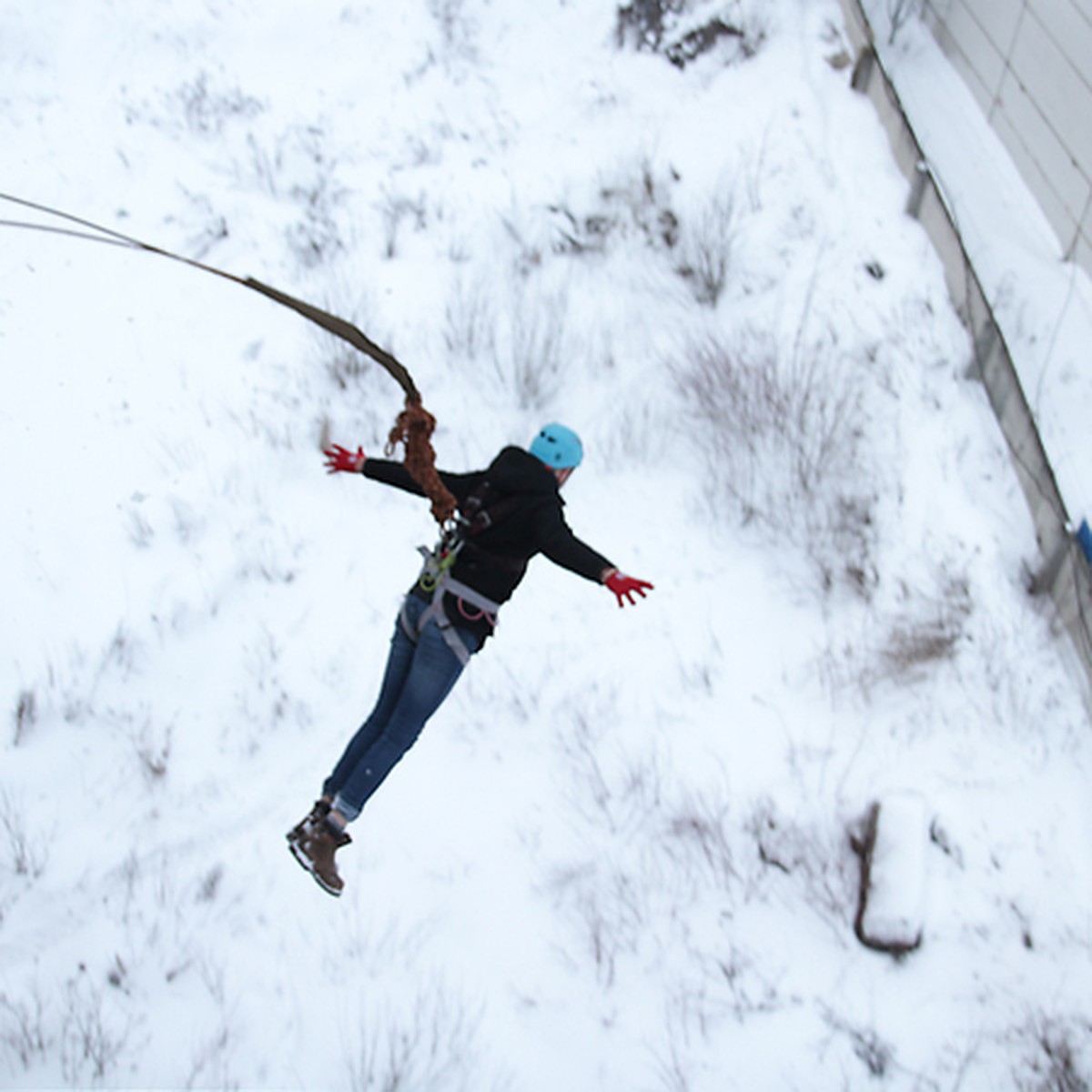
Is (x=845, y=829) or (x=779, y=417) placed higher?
(x=779, y=417)

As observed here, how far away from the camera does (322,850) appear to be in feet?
11.4

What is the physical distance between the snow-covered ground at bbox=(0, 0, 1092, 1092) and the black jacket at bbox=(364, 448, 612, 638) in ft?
5.29

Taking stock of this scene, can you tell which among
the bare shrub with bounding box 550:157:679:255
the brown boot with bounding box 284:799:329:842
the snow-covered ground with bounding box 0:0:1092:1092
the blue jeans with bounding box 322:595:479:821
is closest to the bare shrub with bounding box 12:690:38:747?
the snow-covered ground with bounding box 0:0:1092:1092

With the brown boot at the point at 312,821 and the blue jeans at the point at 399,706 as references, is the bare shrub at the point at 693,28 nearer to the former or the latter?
the blue jeans at the point at 399,706

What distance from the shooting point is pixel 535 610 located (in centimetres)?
521

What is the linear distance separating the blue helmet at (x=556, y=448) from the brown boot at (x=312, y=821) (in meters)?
1.49

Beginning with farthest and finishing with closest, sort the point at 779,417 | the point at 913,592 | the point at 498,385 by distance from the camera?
1. the point at 498,385
2. the point at 779,417
3. the point at 913,592

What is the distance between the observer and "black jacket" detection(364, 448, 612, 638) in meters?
3.22

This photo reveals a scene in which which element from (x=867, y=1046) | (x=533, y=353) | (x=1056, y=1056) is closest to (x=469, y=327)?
(x=533, y=353)

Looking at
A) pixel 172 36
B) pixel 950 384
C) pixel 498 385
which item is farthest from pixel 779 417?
pixel 172 36

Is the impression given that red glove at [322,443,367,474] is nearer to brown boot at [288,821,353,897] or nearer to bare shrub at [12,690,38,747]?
brown boot at [288,821,353,897]

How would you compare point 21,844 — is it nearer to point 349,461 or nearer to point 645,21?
point 349,461

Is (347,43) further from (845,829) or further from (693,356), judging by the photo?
(845,829)

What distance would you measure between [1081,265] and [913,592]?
287 centimetres
